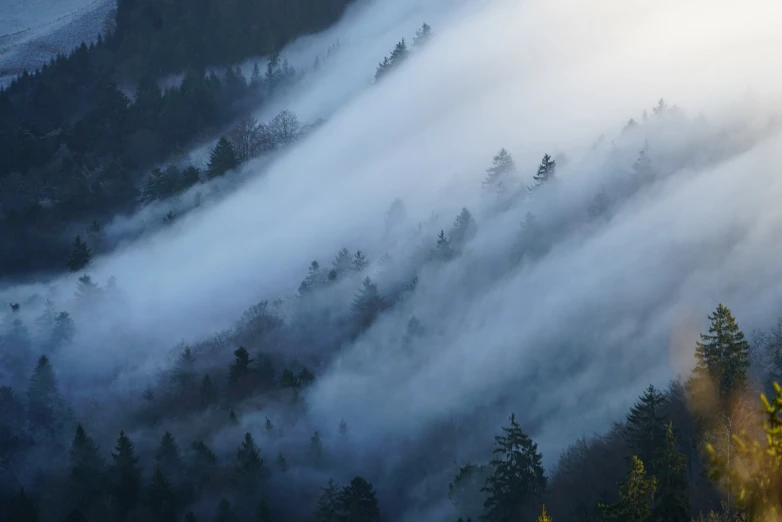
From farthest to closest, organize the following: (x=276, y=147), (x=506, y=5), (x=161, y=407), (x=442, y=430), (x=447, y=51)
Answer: (x=506, y=5)
(x=447, y=51)
(x=276, y=147)
(x=161, y=407)
(x=442, y=430)

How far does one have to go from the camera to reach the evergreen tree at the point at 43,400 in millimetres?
79188

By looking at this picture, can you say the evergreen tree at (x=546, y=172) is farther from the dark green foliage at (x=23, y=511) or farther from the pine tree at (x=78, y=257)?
the dark green foliage at (x=23, y=511)

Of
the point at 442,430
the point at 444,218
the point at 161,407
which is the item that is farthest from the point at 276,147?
the point at 442,430

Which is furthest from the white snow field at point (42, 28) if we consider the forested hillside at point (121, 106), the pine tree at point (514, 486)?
the pine tree at point (514, 486)

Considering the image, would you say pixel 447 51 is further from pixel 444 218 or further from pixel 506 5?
pixel 444 218

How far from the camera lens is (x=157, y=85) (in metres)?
133

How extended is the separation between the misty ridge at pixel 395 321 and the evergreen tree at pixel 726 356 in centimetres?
25

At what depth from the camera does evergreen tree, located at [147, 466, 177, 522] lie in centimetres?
6481

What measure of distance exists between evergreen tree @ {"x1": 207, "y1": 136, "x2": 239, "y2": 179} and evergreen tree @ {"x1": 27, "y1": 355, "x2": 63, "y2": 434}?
36.4m

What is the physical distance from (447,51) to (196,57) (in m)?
41.0

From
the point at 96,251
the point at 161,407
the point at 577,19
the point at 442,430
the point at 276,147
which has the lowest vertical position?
the point at 442,430

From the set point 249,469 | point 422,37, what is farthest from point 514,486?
point 422,37

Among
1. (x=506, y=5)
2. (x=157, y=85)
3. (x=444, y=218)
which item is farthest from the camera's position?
(x=506, y=5)

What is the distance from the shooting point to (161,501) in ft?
214
